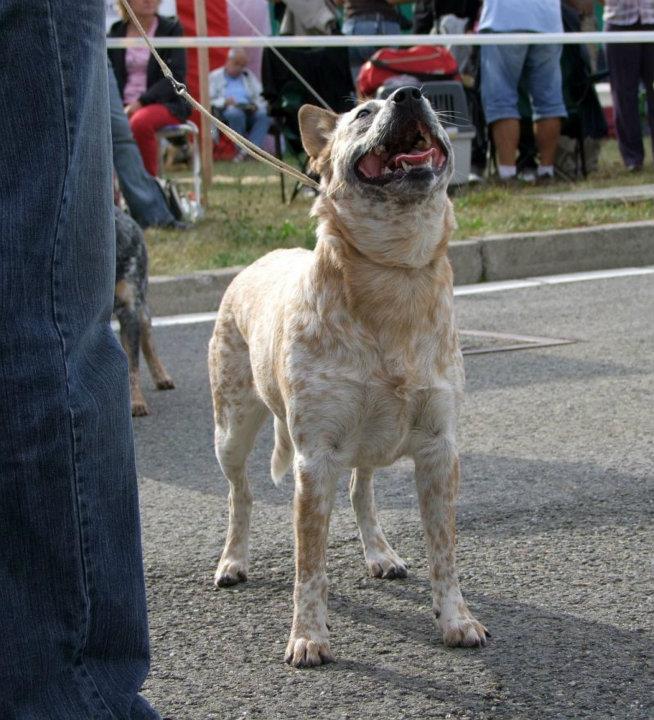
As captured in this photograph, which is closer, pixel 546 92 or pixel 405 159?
pixel 405 159

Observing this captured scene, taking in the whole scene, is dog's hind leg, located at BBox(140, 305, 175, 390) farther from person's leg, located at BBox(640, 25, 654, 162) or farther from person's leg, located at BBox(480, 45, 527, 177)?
person's leg, located at BBox(640, 25, 654, 162)

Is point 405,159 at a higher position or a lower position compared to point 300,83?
higher

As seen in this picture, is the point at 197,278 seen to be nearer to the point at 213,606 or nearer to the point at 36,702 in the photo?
the point at 213,606

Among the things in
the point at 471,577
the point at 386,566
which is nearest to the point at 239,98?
the point at 386,566

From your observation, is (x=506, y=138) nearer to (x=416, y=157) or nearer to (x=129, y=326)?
(x=129, y=326)

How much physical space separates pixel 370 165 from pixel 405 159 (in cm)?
10

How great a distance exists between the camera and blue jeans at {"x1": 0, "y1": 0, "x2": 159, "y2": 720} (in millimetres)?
2230

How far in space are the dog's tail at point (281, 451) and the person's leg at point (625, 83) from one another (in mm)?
9659

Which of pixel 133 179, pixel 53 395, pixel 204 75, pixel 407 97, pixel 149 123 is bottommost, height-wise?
pixel 133 179

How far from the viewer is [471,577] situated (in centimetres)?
374

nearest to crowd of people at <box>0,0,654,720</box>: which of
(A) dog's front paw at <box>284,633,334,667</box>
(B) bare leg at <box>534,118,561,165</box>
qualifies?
(A) dog's front paw at <box>284,633,334,667</box>

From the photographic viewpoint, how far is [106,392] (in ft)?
7.66

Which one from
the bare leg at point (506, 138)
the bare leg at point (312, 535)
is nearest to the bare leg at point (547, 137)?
the bare leg at point (506, 138)

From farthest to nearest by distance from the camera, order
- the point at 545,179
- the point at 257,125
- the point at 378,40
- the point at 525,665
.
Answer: the point at 257,125 < the point at 545,179 < the point at 378,40 < the point at 525,665
